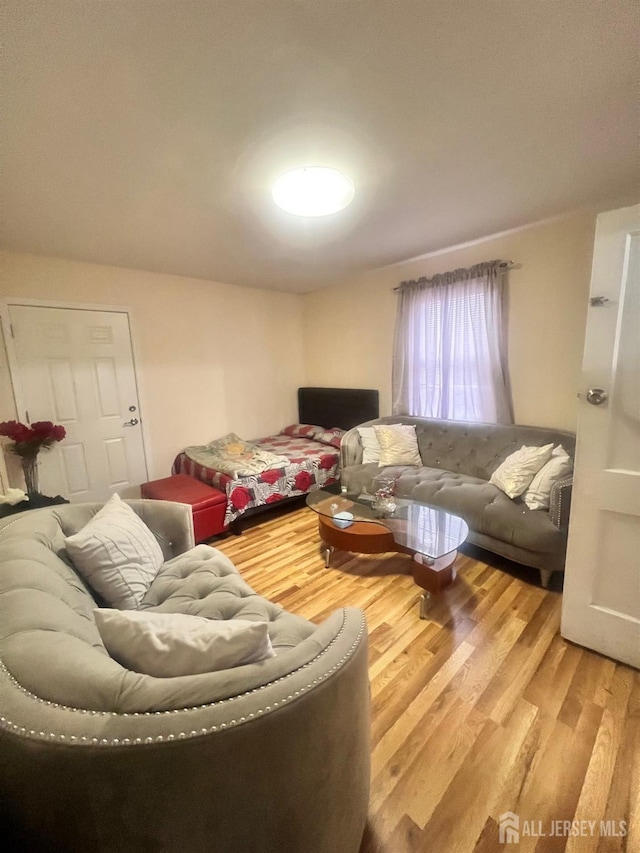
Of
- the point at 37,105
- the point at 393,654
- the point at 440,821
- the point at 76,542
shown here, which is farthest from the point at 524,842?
the point at 37,105

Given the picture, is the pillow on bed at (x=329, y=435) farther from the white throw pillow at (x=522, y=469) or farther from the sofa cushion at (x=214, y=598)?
the sofa cushion at (x=214, y=598)

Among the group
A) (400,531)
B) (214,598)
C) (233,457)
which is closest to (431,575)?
(400,531)

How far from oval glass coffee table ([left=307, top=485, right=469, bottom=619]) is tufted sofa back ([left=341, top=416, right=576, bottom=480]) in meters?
0.64

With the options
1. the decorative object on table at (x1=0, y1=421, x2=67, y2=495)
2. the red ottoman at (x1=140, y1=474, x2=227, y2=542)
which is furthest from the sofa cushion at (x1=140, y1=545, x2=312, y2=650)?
the decorative object on table at (x1=0, y1=421, x2=67, y2=495)

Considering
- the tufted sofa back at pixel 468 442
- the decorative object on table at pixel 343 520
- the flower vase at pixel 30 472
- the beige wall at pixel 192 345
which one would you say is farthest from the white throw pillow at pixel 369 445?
the flower vase at pixel 30 472

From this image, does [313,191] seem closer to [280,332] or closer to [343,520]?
[343,520]

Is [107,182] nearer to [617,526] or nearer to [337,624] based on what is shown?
[337,624]

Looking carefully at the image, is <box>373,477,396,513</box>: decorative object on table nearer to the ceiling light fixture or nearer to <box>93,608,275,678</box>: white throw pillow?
<box>93,608,275,678</box>: white throw pillow

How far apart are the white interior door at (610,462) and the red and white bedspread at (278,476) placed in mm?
2195

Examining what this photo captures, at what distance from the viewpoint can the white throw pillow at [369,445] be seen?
3.24 meters

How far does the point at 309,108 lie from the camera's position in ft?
4.23

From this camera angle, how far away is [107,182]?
5.70 ft

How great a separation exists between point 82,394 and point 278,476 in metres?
1.94

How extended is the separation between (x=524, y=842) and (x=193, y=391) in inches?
150
